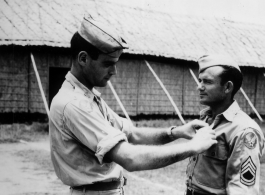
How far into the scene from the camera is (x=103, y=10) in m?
13.5

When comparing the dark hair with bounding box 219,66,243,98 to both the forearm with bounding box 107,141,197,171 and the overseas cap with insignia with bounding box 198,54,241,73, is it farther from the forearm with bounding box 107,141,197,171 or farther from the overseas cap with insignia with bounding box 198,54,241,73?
the forearm with bounding box 107,141,197,171

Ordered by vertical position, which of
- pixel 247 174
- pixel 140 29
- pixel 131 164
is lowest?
pixel 140 29

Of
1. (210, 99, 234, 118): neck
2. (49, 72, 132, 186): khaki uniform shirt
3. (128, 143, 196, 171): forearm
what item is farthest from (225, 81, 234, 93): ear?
(49, 72, 132, 186): khaki uniform shirt

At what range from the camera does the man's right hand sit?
1.88 m

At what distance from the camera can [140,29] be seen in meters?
13.3

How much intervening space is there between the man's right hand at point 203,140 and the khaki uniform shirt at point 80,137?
0.40 m

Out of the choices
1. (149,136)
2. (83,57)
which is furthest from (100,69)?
(149,136)

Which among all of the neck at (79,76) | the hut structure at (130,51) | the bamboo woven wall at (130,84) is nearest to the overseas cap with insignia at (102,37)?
the neck at (79,76)

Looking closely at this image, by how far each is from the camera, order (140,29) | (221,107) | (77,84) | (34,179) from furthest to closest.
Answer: (140,29)
(34,179)
(221,107)
(77,84)

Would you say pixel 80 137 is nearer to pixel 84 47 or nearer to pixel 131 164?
pixel 131 164

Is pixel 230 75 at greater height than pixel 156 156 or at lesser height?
greater

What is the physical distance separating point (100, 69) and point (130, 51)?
957cm

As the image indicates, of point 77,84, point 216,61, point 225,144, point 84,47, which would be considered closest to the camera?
point 84,47

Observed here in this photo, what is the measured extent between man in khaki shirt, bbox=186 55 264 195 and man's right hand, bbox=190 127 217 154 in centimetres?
23
